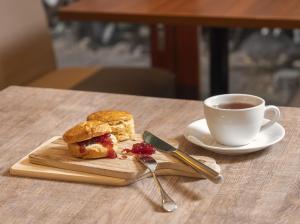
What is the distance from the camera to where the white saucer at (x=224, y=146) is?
4.06 feet

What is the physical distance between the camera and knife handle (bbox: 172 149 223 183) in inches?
43.9

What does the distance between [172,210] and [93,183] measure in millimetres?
174

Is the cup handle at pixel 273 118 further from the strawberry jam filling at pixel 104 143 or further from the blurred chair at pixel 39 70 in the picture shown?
the blurred chair at pixel 39 70

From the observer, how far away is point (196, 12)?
7.89 feet

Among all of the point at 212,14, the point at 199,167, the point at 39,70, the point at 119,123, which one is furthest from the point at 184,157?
the point at 39,70

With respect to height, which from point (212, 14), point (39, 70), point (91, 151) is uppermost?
point (91, 151)

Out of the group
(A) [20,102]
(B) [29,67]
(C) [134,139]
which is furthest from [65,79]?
(C) [134,139]

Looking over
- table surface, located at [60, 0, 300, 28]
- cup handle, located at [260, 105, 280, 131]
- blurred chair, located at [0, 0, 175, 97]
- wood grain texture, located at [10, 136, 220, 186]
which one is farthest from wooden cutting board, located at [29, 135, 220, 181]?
blurred chair, located at [0, 0, 175, 97]

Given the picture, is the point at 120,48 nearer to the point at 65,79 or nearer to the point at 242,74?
the point at 242,74

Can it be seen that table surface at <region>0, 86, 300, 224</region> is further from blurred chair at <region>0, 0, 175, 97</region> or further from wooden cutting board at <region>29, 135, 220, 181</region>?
blurred chair at <region>0, 0, 175, 97</region>

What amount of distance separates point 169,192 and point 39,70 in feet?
5.75

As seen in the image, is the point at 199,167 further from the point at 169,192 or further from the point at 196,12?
the point at 196,12

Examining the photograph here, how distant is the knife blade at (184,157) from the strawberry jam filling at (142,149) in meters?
0.01

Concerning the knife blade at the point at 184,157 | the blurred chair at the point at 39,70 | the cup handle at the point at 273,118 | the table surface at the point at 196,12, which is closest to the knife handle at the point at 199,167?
the knife blade at the point at 184,157
